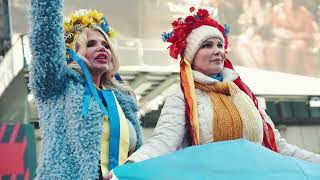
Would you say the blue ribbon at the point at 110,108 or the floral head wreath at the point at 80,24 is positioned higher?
the floral head wreath at the point at 80,24

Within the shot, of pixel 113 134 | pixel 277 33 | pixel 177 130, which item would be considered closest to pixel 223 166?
pixel 177 130

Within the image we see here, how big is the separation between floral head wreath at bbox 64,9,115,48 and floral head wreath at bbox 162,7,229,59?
28cm

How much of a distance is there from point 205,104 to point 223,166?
41 centimetres

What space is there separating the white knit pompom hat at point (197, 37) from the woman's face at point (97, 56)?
313 mm

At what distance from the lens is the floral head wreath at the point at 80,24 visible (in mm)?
2524

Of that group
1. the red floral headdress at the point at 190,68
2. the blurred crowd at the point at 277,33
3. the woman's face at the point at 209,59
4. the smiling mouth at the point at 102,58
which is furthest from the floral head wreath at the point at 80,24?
the blurred crowd at the point at 277,33

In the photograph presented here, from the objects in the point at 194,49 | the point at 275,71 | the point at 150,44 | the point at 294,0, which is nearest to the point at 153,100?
the point at 150,44

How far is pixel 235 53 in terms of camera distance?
9.93 meters

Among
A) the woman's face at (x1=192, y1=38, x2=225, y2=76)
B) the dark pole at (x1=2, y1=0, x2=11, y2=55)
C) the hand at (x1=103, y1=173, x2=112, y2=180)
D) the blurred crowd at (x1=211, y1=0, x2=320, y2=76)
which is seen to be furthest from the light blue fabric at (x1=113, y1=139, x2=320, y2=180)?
the blurred crowd at (x1=211, y1=0, x2=320, y2=76)

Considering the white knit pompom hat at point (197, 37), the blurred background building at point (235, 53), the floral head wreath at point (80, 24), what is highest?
the floral head wreath at point (80, 24)

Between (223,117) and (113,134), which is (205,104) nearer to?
(223,117)

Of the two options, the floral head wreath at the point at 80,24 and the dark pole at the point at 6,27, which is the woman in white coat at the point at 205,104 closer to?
the floral head wreath at the point at 80,24

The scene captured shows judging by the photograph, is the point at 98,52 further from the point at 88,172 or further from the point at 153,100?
the point at 153,100

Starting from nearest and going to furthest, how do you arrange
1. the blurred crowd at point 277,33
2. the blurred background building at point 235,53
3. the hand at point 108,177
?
the hand at point 108,177 → the blurred background building at point 235,53 → the blurred crowd at point 277,33
